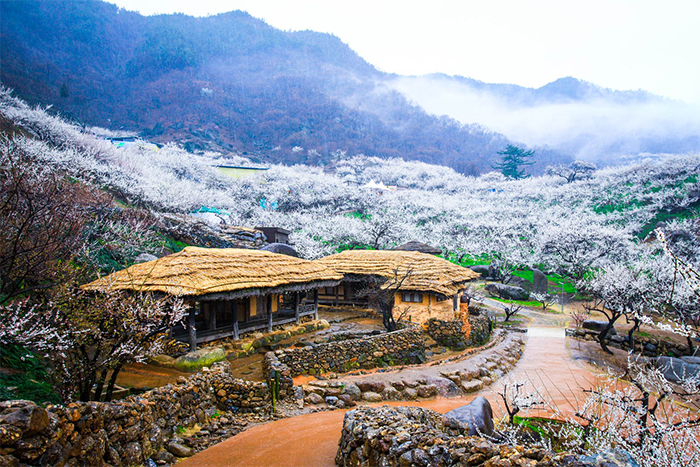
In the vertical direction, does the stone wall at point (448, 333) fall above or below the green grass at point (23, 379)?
below

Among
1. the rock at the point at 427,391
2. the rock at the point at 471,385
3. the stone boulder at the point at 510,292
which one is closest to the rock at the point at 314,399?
the rock at the point at 427,391

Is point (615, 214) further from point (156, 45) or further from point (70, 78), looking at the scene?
point (156, 45)

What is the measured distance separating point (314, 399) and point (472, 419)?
13.8 feet

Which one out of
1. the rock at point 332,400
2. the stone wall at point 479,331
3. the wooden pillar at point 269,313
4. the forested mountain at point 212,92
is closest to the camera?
the rock at point 332,400

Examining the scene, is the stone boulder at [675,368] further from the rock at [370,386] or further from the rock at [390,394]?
the rock at [370,386]

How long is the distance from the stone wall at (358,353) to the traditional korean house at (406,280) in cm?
263

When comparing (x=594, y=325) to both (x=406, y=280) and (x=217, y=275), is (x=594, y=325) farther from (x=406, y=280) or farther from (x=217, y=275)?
(x=217, y=275)

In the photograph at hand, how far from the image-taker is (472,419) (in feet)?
24.6

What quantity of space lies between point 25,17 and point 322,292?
436ft

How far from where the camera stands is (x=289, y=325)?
653 inches

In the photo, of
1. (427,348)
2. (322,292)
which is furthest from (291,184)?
(427,348)

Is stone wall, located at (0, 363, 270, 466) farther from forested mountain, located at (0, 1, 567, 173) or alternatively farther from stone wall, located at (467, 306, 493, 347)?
forested mountain, located at (0, 1, 567, 173)

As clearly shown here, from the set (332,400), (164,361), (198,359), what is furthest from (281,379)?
(164,361)

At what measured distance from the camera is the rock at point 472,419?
7.29m
